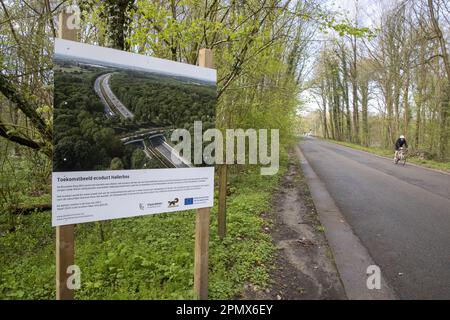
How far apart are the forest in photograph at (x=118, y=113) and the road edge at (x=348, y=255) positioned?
108 inches

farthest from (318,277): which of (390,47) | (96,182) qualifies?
(390,47)

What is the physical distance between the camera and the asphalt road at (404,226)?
4.05m

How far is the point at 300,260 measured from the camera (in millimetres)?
4641

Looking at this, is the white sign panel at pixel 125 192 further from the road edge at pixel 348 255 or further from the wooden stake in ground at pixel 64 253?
the road edge at pixel 348 255

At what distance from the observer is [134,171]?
2.97m

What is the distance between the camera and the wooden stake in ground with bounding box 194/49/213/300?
3533mm

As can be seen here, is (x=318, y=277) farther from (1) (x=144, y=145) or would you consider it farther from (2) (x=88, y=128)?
(2) (x=88, y=128)

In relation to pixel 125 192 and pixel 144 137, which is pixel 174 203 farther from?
pixel 144 137

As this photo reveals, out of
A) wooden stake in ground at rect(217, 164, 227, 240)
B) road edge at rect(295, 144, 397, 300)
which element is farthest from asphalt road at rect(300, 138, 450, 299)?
wooden stake in ground at rect(217, 164, 227, 240)

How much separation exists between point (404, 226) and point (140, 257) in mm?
5250

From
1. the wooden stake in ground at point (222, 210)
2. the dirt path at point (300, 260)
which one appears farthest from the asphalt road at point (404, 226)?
the wooden stake in ground at point (222, 210)

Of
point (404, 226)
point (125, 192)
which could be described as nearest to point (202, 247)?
point (125, 192)

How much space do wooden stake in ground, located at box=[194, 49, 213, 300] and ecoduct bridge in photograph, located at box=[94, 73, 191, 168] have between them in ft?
2.29

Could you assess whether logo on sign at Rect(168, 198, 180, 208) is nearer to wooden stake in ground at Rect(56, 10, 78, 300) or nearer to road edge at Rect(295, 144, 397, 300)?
wooden stake in ground at Rect(56, 10, 78, 300)
